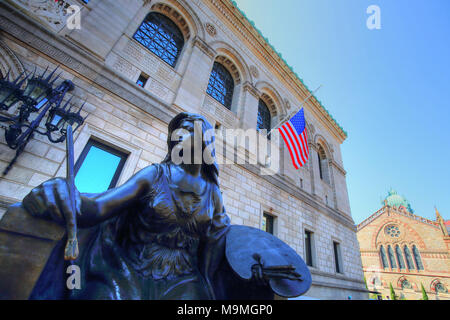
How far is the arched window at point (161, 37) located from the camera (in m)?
6.72

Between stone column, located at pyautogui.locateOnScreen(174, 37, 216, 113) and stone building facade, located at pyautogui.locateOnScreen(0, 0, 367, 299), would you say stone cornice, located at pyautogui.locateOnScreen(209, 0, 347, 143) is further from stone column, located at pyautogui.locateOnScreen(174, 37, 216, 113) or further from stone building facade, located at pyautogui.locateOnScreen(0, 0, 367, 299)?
stone column, located at pyautogui.locateOnScreen(174, 37, 216, 113)

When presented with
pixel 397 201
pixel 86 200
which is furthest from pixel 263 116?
pixel 397 201

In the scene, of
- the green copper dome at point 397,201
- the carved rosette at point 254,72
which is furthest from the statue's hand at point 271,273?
the green copper dome at point 397,201

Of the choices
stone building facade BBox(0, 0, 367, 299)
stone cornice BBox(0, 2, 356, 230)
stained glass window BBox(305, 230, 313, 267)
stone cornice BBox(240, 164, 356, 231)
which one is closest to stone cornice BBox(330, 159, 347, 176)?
stone building facade BBox(0, 0, 367, 299)

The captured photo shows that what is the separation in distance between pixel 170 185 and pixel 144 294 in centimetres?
72

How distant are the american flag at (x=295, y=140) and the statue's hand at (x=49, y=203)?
706cm

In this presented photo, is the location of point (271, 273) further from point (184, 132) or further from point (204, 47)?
point (204, 47)

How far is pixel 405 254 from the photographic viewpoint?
3017cm

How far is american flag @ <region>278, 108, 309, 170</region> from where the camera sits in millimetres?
7337

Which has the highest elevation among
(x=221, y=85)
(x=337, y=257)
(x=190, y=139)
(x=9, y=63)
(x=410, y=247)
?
(x=410, y=247)

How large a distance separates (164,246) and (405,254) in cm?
4285

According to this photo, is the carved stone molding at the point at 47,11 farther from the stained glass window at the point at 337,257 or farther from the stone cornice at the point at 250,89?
the stained glass window at the point at 337,257

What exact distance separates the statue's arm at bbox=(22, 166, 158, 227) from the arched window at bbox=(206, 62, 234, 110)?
7491 millimetres
